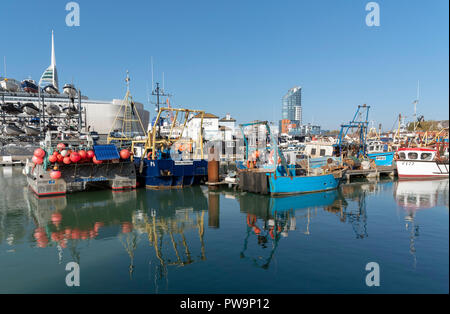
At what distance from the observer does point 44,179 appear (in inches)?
1006

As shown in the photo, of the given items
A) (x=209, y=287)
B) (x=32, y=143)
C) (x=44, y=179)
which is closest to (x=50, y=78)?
(x=32, y=143)

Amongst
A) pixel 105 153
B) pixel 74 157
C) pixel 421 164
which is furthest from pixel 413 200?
pixel 74 157

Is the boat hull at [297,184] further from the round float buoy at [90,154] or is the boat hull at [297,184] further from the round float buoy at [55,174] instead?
the round float buoy at [55,174]

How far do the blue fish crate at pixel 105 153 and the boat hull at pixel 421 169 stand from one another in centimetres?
3582

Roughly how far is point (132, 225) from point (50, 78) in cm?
16508

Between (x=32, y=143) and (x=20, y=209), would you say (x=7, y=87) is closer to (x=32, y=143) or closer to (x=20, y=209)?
(x=32, y=143)

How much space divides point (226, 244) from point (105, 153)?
1876 centimetres

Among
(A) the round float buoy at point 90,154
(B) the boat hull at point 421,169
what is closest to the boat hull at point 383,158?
(B) the boat hull at point 421,169

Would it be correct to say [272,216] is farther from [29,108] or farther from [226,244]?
[29,108]

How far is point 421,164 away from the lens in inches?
1366

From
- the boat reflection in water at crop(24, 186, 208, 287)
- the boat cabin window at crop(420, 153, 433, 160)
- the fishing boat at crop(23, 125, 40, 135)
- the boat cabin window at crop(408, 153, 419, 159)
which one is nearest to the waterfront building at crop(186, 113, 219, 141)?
the fishing boat at crop(23, 125, 40, 135)

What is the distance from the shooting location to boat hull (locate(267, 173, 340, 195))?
24953 mm

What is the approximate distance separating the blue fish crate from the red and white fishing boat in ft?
118

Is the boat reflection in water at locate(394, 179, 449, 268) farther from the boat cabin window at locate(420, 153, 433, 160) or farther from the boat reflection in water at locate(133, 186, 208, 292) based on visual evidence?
the boat reflection in water at locate(133, 186, 208, 292)
